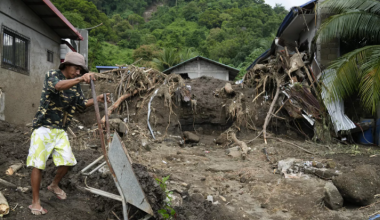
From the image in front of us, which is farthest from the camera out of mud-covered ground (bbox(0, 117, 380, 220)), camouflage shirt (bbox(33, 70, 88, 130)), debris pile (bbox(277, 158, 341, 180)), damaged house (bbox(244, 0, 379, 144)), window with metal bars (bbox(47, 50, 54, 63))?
window with metal bars (bbox(47, 50, 54, 63))

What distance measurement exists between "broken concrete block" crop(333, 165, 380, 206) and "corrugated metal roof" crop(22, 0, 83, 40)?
8.13 meters

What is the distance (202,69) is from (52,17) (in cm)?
1263

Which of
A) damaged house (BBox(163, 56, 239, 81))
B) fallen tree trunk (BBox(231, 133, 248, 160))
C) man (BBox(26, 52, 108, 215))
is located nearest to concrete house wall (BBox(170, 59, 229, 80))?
damaged house (BBox(163, 56, 239, 81))

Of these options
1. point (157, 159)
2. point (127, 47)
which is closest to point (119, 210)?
point (157, 159)

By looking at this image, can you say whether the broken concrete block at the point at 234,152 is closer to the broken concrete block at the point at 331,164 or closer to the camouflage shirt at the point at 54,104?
the broken concrete block at the point at 331,164

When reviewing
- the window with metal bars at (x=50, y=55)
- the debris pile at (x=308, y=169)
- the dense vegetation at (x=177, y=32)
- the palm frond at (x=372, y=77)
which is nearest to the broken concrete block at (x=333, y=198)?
the debris pile at (x=308, y=169)

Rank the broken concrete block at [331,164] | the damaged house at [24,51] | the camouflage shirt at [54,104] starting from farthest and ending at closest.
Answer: the damaged house at [24,51]
the broken concrete block at [331,164]
the camouflage shirt at [54,104]

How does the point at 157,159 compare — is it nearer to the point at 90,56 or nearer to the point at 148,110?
the point at 148,110

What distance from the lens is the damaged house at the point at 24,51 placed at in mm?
7176

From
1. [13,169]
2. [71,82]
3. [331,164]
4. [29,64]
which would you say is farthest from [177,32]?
[71,82]

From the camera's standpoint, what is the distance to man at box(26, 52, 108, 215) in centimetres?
295

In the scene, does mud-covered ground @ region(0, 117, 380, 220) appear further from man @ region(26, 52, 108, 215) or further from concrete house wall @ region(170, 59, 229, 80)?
concrete house wall @ region(170, 59, 229, 80)

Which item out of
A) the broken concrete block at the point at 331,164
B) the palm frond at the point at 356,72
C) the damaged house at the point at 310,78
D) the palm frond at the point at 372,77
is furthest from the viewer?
the damaged house at the point at 310,78

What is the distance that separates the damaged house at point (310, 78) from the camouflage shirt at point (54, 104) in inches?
234
